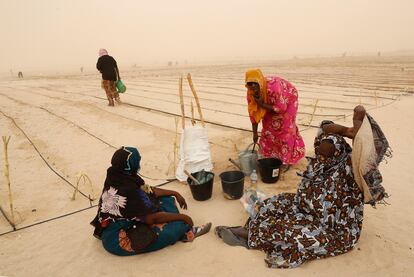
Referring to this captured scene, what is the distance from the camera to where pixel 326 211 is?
95.8 inches

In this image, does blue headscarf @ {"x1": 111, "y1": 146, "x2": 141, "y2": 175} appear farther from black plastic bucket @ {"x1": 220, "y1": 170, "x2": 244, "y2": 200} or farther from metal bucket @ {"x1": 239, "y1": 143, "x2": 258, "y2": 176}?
metal bucket @ {"x1": 239, "y1": 143, "x2": 258, "y2": 176}

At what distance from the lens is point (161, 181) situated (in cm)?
402

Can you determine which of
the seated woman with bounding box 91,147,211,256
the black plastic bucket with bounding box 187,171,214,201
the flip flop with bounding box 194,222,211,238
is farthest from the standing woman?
the seated woman with bounding box 91,147,211,256

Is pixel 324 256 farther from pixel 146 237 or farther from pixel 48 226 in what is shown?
pixel 48 226

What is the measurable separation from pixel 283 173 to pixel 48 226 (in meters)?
2.85

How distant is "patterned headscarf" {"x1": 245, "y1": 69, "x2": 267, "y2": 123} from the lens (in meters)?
3.58

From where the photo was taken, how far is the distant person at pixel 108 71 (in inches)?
339

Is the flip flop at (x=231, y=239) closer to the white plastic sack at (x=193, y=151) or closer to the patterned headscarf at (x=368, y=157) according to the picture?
the patterned headscarf at (x=368, y=157)

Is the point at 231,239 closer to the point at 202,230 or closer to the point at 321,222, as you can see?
the point at 202,230

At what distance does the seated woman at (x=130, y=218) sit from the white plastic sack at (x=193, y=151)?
4.06 feet

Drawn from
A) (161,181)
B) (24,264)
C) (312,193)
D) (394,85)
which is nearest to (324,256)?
(312,193)

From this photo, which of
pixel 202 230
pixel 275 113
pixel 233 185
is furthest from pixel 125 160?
pixel 275 113

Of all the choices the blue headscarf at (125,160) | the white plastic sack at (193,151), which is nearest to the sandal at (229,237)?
the blue headscarf at (125,160)

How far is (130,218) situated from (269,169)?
1.86 m
